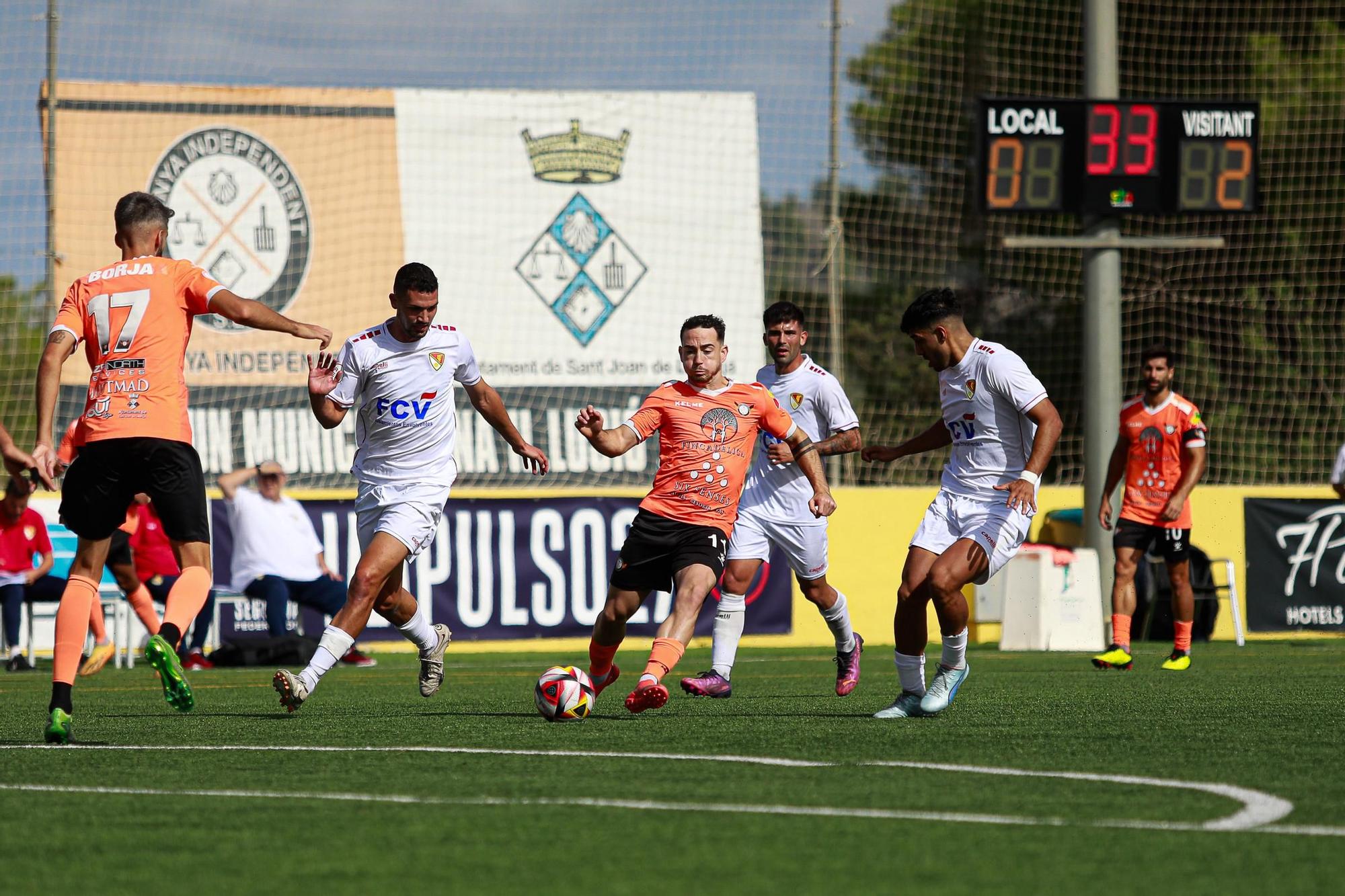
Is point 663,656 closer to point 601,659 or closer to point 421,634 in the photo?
point 601,659

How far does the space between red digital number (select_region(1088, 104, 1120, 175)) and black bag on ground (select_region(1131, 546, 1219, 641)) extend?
3.66 metres

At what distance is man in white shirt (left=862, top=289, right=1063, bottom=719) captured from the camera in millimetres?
7891

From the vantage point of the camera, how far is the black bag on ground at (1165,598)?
680 inches

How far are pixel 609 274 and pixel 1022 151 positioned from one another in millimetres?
5810

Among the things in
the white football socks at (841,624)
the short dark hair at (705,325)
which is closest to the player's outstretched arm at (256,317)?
the short dark hair at (705,325)

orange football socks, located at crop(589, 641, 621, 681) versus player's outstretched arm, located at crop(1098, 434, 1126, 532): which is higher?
player's outstretched arm, located at crop(1098, 434, 1126, 532)

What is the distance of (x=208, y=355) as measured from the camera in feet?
63.5

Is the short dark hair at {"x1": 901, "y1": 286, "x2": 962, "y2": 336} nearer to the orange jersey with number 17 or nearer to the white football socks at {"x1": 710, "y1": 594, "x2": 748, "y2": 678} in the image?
the white football socks at {"x1": 710, "y1": 594, "x2": 748, "y2": 678}

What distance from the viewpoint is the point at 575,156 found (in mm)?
21297

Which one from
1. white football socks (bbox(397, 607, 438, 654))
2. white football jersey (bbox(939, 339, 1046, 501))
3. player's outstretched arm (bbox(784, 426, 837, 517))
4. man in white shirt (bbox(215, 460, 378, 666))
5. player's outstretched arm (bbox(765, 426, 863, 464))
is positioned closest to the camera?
white football jersey (bbox(939, 339, 1046, 501))

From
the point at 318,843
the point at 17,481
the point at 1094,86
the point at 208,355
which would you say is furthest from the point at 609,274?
the point at 318,843

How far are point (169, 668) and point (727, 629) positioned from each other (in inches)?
133

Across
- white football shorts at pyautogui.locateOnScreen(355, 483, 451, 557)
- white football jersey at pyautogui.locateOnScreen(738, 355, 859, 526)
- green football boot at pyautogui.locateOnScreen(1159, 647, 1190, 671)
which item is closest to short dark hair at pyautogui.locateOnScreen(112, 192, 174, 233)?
white football shorts at pyautogui.locateOnScreen(355, 483, 451, 557)

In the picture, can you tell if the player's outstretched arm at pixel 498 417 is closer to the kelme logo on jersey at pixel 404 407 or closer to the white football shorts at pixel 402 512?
the kelme logo on jersey at pixel 404 407
